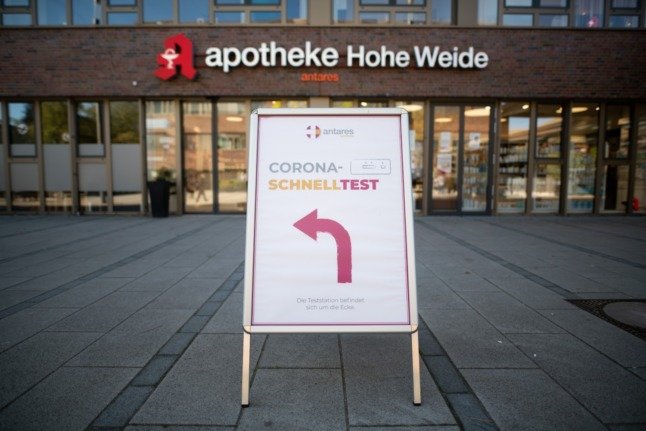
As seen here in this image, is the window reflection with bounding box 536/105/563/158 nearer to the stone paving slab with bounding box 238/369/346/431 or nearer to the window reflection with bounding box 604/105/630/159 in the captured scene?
the window reflection with bounding box 604/105/630/159

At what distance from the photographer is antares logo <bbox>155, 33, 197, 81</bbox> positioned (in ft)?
37.8

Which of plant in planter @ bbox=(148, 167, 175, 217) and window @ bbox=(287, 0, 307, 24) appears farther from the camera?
window @ bbox=(287, 0, 307, 24)

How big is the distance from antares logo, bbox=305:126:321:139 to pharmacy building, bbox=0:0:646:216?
372 inches

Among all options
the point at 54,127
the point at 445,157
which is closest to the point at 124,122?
the point at 54,127

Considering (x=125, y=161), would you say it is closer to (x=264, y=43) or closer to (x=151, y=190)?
(x=151, y=190)

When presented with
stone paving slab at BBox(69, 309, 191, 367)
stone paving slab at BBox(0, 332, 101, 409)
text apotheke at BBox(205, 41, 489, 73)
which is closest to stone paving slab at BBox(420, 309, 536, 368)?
stone paving slab at BBox(69, 309, 191, 367)

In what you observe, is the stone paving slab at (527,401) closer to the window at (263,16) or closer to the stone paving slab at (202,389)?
the stone paving slab at (202,389)

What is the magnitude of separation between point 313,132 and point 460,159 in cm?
1036

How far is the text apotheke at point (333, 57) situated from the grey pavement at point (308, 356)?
7.26m

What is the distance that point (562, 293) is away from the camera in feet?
15.5

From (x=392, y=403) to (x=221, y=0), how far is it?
12.2 metres

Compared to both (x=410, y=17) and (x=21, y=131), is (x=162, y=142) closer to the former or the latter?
(x=21, y=131)

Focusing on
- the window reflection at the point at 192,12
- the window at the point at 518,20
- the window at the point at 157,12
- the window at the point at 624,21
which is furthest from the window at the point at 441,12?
the window at the point at 157,12

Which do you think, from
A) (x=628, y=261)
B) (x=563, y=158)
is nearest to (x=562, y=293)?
(x=628, y=261)
